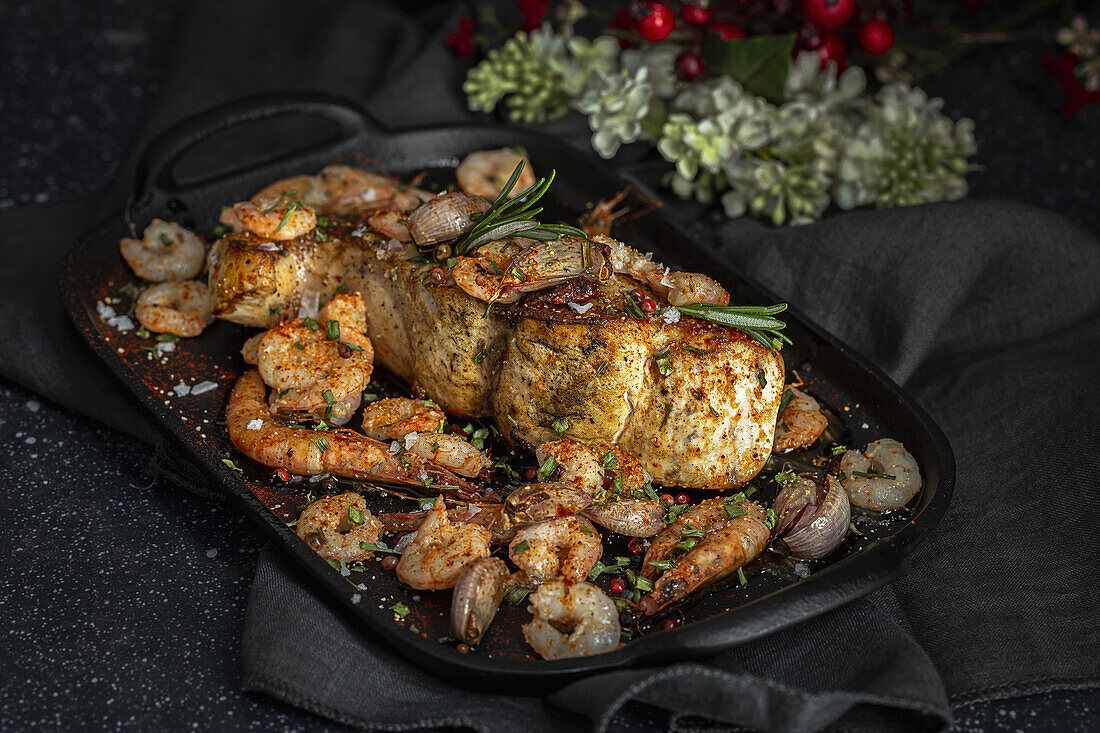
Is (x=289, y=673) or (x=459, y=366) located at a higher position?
(x=459, y=366)

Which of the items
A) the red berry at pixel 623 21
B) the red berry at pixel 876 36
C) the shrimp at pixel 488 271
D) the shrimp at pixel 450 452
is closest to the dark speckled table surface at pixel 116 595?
the shrimp at pixel 450 452

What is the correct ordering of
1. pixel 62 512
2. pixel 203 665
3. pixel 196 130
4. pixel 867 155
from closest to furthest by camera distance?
pixel 203 665, pixel 62 512, pixel 196 130, pixel 867 155

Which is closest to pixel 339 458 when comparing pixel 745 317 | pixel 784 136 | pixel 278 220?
pixel 278 220

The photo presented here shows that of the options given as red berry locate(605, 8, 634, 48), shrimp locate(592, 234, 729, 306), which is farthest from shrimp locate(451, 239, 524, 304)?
red berry locate(605, 8, 634, 48)

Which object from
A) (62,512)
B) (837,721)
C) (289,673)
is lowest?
(62,512)

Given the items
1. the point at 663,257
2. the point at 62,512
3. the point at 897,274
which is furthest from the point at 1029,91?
the point at 62,512

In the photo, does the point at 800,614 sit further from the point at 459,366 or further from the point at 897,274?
the point at 897,274
